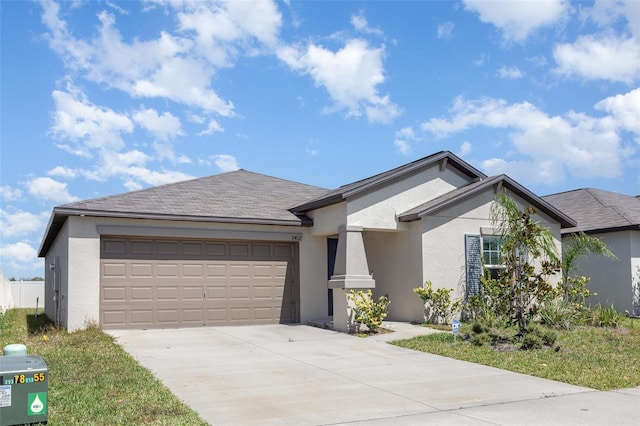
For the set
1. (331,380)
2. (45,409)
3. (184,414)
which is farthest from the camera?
(331,380)

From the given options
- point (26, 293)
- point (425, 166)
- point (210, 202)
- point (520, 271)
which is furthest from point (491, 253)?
point (26, 293)

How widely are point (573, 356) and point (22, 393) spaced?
9662 mm

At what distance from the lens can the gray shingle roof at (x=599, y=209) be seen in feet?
68.2

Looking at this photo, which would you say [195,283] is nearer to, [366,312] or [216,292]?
[216,292]

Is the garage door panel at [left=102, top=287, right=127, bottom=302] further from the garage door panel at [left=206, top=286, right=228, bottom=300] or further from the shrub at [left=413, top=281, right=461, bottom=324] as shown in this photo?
the shrub at [left=413, top=281, right=461, bottom=324]

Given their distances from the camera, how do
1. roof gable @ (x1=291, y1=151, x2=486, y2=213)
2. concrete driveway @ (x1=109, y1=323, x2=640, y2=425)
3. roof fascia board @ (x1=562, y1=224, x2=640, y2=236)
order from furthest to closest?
roof fascia board @ (x1=562, y1=224, x2=640, y2=236) → roof gable @ (x1=291, y1=151, x2=486, y2=213) → concrete driveway @ (x1=109, y1=323, x2=640, y2=425)

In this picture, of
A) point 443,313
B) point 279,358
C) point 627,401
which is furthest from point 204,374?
point 443,313

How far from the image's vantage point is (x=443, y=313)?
16.6m

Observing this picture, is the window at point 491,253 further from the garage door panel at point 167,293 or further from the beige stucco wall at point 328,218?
the garage door panel at point 167,293

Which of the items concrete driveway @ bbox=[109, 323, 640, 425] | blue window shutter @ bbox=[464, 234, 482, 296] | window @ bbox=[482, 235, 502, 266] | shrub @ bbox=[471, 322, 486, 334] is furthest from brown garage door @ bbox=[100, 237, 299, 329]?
shrub @ bbox=[471, 322, 486, 334]

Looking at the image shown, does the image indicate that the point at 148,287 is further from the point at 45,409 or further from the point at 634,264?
the point at 634,264

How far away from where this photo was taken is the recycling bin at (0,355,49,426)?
261 inches

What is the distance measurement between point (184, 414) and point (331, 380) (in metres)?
2.98

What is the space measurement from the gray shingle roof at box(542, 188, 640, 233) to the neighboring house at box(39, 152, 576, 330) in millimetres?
3065
